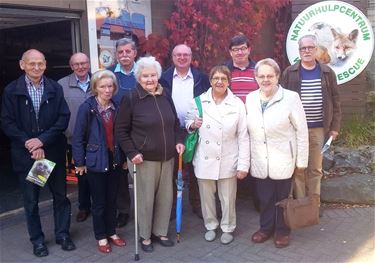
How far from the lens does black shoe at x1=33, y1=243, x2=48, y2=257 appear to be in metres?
4.23

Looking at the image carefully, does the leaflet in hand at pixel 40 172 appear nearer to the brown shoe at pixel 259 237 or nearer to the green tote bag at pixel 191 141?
the green tote bag at pixel 191 141

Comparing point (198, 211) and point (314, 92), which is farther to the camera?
point (198, 211)

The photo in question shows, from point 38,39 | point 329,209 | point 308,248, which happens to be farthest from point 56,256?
point 38,39

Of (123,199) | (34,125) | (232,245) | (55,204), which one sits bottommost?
(232,245)

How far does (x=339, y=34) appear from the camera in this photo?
6613 millimetres

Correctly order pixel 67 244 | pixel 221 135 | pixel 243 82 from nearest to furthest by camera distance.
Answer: pixel 221 135
pixel 67 244
pixel 243 82

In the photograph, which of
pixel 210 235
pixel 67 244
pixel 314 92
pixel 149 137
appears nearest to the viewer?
pixel 149 137

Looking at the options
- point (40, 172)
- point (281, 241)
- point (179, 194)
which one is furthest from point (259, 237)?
point (40, 172)

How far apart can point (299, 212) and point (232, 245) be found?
2.42 feet

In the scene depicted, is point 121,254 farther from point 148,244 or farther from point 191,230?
point 191,230

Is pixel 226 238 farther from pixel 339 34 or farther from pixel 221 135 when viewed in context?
pixel 339 34

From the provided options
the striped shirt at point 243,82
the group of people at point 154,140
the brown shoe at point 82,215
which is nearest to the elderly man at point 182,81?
the group of people at point 154,140

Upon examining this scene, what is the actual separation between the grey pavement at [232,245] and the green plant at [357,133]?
4.77ft

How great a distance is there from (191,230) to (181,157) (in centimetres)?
92
